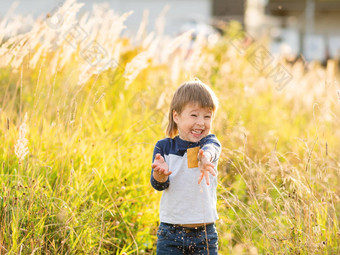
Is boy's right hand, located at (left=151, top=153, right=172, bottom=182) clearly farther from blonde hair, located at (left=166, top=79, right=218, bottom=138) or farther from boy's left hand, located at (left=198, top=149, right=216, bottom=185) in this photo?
blonde hair, located at (left=166, top=79, right=218, bottom=138)

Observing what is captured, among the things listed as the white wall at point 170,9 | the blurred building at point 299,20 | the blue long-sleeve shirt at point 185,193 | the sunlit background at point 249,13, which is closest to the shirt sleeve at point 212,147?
the blue long-sleeve shirt at point 185,193

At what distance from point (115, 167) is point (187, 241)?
1317mm

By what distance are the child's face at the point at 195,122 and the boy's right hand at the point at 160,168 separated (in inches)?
10.2

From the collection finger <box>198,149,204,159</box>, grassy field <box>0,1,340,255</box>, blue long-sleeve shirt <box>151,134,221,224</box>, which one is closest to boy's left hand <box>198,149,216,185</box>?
finger <box>198,149,204,159</box>

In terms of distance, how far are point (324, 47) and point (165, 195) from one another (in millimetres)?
17459

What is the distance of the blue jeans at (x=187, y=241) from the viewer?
2.65 metres

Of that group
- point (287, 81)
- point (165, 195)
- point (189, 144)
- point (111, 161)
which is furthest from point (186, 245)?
point (287, 81)

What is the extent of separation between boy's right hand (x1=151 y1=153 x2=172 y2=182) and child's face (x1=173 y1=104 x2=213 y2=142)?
258 mm

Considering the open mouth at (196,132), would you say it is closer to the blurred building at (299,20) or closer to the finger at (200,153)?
the finger at (200,153)

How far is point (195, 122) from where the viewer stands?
8.84ft

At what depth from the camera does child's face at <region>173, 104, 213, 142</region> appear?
106 inches

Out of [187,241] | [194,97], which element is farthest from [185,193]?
[194,97]

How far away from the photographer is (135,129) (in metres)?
4.45

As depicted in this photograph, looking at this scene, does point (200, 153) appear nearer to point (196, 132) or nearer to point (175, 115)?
point (196, 132)
